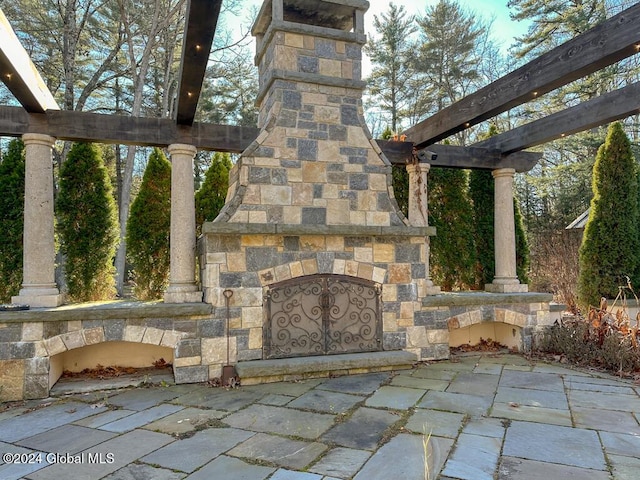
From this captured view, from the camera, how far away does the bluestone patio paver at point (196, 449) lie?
2234 millimetres

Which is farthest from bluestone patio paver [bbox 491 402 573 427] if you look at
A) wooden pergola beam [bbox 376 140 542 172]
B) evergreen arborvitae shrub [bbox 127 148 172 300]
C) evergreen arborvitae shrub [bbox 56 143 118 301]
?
evergreen arborvitae shrub [bbox 56 143 118 301]

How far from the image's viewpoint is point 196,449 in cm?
241

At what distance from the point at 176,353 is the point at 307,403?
1.45 m

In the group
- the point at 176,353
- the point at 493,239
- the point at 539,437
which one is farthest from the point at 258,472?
the point at 493,239

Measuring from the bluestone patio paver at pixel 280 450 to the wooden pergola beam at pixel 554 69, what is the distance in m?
3.54

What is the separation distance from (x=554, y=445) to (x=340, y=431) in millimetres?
1322

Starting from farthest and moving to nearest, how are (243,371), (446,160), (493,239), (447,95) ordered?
(447,95)
(493,239)
(446,160)
(243,371)

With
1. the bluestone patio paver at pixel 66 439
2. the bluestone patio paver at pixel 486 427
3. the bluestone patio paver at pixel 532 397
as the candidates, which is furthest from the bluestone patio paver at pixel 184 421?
the bluestone patio paver at pixel 532 397

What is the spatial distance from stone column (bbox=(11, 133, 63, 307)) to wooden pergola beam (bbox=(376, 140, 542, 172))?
390cm

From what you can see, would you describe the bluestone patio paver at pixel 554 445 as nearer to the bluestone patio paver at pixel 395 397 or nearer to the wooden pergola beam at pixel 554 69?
the bluestone patio paver at pixel 395 397

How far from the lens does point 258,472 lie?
2.13 meters

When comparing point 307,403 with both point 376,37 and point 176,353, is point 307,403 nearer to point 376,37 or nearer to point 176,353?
point 176,353

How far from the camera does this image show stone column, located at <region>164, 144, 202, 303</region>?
425 centimetres

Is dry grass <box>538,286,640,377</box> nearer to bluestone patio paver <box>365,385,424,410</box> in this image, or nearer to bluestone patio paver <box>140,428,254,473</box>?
bluestone patio paver <box>365,385,424,410</box>
